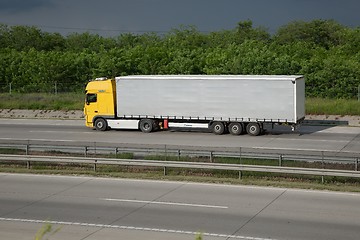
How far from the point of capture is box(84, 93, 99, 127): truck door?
40531 mm

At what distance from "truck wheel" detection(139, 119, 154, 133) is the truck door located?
125 inches

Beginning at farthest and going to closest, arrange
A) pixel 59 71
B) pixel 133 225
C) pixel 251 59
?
pixel 59 71, pixel 251 59, pixel 133 225

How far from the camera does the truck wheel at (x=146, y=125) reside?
128 feet

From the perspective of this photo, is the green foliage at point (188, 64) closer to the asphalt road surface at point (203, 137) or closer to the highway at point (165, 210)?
the asphalt road surface at point (203, 137)

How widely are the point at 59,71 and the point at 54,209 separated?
43485 millimetres

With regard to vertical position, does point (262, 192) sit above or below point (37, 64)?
below

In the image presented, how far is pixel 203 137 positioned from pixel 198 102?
2261 millimetres

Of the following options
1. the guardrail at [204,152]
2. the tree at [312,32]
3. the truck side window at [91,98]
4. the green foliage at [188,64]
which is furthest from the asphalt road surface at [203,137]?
the tree at [312,32]

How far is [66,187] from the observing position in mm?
23391

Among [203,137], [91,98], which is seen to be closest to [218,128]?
[203,137]

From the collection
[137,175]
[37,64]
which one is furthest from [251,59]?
[137,175]

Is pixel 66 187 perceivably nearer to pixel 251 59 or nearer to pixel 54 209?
pixel 54 209

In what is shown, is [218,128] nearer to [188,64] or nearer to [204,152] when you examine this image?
[204,152]

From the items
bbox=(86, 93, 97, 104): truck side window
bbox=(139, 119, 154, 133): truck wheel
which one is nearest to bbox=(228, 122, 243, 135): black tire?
bbox=(139, 119, 154, 133): truck wheel
